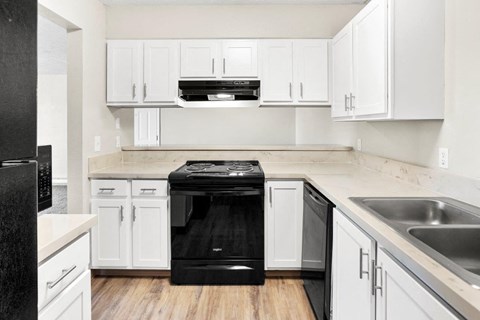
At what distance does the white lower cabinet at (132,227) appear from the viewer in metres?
2.85

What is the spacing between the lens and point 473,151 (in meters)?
1.70

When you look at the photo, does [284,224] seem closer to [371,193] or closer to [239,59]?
[371,193]

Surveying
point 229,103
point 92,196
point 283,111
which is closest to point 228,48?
point 229,103

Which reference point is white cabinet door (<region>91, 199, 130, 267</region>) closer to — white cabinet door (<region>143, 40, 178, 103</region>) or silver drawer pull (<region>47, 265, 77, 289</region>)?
white cabinet door (<region>143, 40, 178, 103</region>)

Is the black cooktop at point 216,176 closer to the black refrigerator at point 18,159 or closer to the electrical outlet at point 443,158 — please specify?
the electrical outlet at point 443,158

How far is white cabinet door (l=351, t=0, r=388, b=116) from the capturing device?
1972 mm

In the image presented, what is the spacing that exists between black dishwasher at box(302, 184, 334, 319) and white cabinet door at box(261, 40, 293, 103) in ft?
3.37

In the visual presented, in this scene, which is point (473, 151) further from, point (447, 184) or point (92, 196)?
point (92, 196)

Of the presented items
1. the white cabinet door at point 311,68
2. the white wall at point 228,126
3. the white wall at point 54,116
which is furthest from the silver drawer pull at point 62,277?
the white wall at point 54,116

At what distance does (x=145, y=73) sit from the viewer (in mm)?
3258

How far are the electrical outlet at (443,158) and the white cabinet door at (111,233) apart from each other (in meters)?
2.21

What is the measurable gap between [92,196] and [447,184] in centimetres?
248

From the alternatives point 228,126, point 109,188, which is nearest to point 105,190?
point 109,188

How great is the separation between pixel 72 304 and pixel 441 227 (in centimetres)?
130
